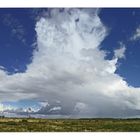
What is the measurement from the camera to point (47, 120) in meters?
38.8

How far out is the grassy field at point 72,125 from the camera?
31.7 m

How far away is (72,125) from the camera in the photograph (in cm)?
3512

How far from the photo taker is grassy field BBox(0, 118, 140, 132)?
104 feet
